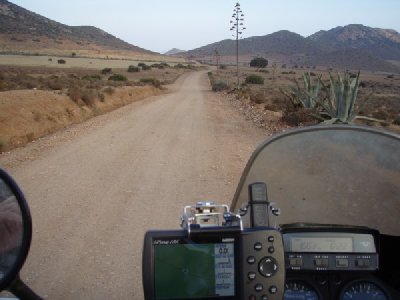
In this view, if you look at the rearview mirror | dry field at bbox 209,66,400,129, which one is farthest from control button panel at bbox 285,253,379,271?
dry field at bbox 209,66,400,129

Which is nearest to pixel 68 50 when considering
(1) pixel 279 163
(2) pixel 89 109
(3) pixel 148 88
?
(3) pixel 148 88

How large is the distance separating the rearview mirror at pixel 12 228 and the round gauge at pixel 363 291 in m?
1.39

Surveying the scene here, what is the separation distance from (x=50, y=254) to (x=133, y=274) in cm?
115

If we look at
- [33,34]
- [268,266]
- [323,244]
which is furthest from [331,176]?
[33,34]

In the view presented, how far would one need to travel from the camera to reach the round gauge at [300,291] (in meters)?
2.21

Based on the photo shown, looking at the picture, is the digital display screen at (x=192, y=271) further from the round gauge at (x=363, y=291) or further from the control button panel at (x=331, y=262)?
the round gauge at (x=363, y=291)

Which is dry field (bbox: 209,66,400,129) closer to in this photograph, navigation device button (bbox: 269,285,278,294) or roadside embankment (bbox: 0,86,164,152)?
roadside embankment (bbox: 0,86,164,152)

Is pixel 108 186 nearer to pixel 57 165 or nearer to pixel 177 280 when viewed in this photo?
pixel 57 165

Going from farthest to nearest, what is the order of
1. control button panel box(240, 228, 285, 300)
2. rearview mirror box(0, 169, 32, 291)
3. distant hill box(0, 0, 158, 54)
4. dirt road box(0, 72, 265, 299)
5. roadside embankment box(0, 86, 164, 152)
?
distant hill box(0, 0, 158, 54), roadside embankment box(0, 86, 164, 152), dirt road box(0, 72, 265, 299), control button panel box(240, 228, 285, 300), rearview mirror box(0, 169, 32, 291)

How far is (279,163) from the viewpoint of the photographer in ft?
8.02

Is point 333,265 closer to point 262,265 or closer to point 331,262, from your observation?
point 331,262

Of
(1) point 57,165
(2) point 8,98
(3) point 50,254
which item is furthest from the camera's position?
(2) point 8,98

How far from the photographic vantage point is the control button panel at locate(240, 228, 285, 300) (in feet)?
5.28

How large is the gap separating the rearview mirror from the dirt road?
3.24m
